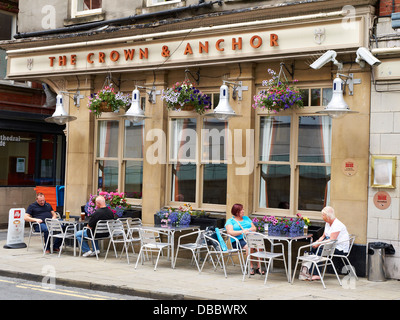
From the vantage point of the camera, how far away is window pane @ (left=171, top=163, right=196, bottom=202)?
46.3 ft

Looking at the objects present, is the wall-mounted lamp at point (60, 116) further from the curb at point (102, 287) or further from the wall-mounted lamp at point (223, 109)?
the curb at point (102, 287)

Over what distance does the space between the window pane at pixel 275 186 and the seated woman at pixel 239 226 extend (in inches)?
45.8

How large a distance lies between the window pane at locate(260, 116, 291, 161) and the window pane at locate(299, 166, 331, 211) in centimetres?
57

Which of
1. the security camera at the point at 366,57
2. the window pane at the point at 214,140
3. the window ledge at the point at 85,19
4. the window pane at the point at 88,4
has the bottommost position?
the window pane at the point at 214,140

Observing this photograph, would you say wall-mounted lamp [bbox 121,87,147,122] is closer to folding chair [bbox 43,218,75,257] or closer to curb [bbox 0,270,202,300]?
folding chair [bbox 43,218,75,257]

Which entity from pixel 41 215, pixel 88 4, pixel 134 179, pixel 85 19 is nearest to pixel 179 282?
pixel 134 179

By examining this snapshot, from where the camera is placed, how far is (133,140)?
49.3ft

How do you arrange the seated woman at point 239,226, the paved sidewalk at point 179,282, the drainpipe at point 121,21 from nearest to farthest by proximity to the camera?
the paved sidewalk at point 179,282 < the seated woman at point 239,226 < the drainpipe at point 121,21

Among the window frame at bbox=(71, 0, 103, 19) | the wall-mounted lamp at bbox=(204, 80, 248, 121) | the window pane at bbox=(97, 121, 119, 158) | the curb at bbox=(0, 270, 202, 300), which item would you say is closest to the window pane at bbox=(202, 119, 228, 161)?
the wall-mounted lamp at bbox=(204, 80, 248, 121)

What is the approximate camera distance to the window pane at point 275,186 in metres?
12.8

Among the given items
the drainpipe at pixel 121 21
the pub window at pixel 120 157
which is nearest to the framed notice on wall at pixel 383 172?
the drainpipe at pixel 121 21

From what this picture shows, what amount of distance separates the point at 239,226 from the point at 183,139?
3.32 m
